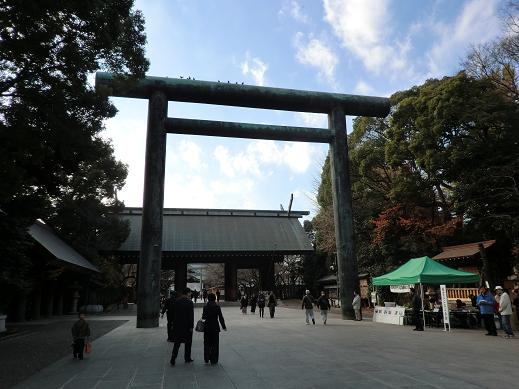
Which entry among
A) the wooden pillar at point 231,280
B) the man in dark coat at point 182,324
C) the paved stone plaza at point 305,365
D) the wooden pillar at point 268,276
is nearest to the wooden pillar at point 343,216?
the paved stone plaza at point 305,365

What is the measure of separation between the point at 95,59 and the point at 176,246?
2590 cm

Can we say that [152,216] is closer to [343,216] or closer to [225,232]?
[343,216]

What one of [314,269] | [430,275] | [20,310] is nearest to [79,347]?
[430,275]

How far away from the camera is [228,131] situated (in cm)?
1822

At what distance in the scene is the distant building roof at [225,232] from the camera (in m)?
35.3

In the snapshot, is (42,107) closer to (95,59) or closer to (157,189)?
(95,59)

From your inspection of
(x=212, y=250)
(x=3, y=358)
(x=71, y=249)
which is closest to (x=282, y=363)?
(x=3, y=358)

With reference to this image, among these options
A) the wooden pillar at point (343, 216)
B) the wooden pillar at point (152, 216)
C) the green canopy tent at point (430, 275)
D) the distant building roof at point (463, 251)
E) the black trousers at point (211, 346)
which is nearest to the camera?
the black trousers at point (211, 346)

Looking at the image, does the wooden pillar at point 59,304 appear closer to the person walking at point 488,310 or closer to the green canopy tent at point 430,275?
the green canopy tent at point 430,275

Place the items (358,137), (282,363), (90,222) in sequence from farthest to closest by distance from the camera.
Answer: (358,137)
(90,222)
(282,363)

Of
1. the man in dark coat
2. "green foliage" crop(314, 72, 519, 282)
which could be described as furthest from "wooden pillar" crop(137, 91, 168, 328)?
"green foliage" crop(314, 72, 519, 282)

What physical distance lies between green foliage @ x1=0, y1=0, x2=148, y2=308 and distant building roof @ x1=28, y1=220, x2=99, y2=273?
4.88 m

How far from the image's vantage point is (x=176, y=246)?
1374 inches

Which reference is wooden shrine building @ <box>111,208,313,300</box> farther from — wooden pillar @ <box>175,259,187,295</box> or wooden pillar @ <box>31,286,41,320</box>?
wooden pillar @ <box>31,286,41,320</box>
